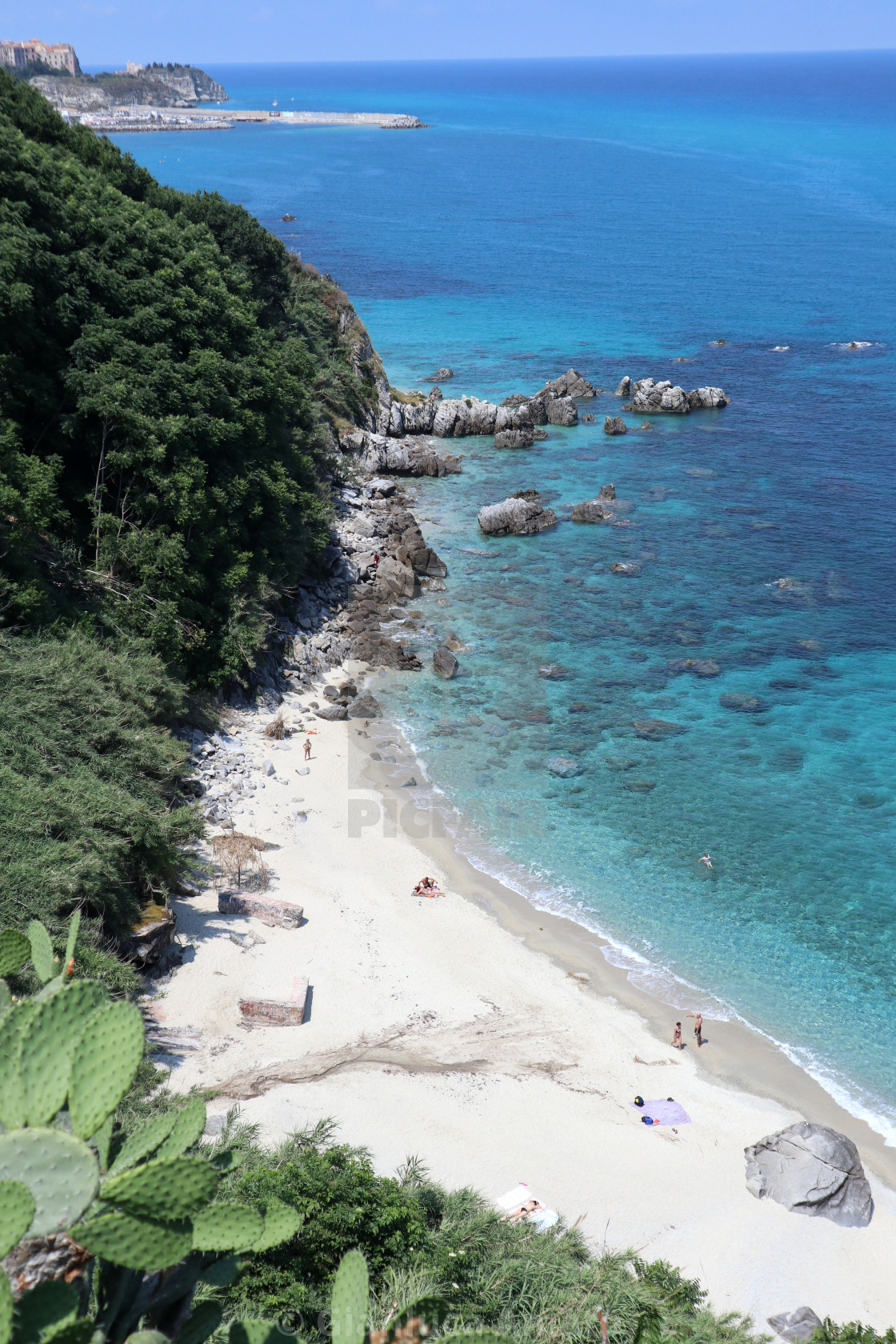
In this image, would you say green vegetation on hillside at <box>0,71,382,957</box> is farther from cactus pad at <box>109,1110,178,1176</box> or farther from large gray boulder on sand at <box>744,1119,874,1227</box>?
large gray boulder on sand at <box>744,1119,874,1227</box>

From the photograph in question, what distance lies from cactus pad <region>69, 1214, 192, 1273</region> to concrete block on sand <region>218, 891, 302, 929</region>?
17.8 m

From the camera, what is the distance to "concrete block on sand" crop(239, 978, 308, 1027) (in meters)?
19.1

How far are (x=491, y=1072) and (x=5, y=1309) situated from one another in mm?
15775

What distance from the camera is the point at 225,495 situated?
30188mm

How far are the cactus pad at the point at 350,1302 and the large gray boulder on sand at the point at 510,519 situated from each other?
4080 centimetres

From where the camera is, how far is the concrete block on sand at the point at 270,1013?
62.5ft

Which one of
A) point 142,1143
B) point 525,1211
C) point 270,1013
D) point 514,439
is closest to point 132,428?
point 270,1013

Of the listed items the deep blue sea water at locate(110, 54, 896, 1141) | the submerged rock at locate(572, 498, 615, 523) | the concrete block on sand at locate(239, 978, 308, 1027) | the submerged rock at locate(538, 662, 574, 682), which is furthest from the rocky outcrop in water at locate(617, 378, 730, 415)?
the concrete block on sand at locate(239, 978, 308, 1027)

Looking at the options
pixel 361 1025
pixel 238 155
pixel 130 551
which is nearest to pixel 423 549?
pixel 130 551

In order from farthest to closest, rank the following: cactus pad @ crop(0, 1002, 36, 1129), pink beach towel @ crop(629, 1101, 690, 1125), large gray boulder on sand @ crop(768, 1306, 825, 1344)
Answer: pink beach towel @ crop(629, 1101, 690, 1125)
large gray boulder on sand @ crop(768, 1306, 825, 1344)
cactus pad @ crop(0, 1002, 36, 1129)

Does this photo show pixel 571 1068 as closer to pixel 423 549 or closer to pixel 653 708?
pixel 653 708

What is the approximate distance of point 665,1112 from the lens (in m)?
18.8

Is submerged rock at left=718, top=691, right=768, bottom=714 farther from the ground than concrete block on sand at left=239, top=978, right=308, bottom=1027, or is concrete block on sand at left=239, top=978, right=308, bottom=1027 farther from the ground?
submerged rock at left=718, top=691, right=768, bottom=714

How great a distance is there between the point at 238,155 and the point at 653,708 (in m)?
176
